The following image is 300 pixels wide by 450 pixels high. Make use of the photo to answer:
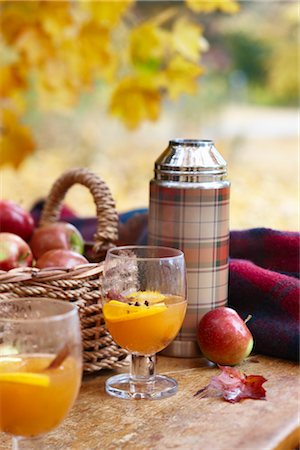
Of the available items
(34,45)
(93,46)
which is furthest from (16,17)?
(93,46)

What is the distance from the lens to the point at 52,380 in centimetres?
81

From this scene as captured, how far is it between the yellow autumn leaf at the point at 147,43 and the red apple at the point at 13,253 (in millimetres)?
842

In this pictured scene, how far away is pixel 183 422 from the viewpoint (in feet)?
3.25

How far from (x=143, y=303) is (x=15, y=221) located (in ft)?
1.49

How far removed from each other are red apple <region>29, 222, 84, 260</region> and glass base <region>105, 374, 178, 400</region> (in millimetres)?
287

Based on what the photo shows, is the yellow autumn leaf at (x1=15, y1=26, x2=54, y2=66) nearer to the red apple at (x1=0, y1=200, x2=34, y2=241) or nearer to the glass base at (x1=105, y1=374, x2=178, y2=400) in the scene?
the red apple at (x1=0, y1=200, x2=34, y2=241)

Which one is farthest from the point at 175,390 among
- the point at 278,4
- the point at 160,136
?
the point at 160,136

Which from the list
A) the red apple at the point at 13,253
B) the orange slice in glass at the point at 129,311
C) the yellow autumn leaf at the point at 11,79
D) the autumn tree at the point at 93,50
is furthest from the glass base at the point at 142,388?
the yellow autumn leaf at the point at 11,79

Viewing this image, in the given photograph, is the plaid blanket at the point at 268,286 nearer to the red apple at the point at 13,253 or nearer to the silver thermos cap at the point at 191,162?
the silver thermos cap at the point at 191,162

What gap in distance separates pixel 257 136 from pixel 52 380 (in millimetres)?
2581

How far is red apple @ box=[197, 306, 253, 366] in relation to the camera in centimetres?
117

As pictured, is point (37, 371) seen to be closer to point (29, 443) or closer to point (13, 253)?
point (29, 443)

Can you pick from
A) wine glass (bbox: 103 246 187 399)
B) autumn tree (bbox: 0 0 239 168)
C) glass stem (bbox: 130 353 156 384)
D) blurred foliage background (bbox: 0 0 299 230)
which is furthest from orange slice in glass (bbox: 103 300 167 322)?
autumn tree (bbox: 0 0 239 168)

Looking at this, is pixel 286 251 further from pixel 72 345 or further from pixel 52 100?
pixel 52 100
